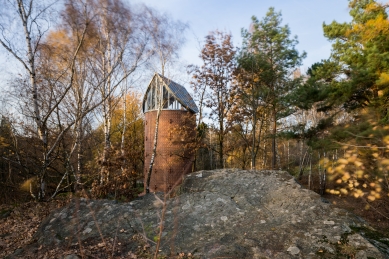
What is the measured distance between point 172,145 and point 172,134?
0.97 metres

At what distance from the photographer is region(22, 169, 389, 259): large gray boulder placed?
3412 millimetres

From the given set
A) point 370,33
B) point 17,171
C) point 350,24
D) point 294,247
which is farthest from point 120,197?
point 350,24

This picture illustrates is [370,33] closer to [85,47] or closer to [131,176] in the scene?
[131,176]

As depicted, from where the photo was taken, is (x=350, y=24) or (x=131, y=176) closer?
(x=131, y=176)

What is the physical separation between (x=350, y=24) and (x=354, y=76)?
2985 mm

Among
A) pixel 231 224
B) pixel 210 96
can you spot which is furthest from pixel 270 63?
pixel 231 224

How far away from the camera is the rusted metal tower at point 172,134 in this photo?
46.9 ft

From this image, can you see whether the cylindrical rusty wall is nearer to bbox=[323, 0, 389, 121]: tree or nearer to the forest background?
the forest background

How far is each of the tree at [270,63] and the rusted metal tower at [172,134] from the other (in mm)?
3592

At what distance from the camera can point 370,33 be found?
767 centimetres

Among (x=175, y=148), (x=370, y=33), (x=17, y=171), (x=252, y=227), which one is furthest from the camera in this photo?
(x=175, y=148)

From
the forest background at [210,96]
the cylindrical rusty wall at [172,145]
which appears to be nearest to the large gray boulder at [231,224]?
the forest background at [210,96]

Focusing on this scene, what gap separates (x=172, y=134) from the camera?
1409cm

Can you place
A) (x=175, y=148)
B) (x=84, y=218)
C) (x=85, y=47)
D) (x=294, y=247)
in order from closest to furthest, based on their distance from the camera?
(x=294, y=247) → (x=84, y=218) → (x=85, y=47) → (x=175, y=148)
